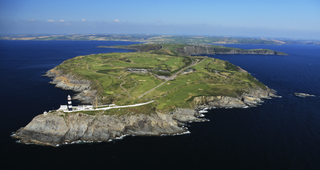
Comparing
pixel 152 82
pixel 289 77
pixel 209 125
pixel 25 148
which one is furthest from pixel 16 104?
pixel 289 77

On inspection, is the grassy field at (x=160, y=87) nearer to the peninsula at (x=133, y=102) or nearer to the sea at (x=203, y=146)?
the peninsula at (x=133, y=102)

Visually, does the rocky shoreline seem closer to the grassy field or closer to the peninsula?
the peninsula

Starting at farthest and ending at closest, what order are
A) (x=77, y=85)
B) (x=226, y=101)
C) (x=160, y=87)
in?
(x=77, y=85), (x=160, y=87), (x=226, y=101)

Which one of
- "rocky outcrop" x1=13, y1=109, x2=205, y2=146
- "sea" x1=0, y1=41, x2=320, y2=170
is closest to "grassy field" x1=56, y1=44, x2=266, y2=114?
"rocky outcrop" x1=13, y1=109, x2=205, y2=146

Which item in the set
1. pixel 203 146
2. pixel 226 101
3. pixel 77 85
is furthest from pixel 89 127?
pixel 226 101

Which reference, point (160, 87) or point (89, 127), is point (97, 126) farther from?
point (160, 87)

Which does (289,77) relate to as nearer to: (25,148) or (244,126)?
(244,126)
